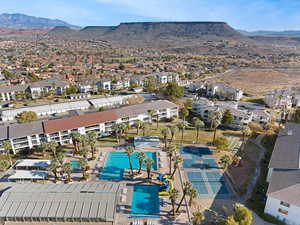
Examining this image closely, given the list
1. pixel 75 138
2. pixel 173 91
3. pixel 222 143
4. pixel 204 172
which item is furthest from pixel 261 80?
pixel 75 138

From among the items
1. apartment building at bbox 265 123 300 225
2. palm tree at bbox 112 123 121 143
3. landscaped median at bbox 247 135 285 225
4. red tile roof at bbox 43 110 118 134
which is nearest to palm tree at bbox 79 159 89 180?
palm tree at bbox 112 123 121 143

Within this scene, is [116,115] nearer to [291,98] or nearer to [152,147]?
[152,147]

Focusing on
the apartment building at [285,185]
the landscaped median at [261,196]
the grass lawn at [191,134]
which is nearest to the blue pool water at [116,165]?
the grass lawn at [191,134]

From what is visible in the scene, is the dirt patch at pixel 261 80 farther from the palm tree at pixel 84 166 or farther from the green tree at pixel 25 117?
the green tree at pixel 25 117

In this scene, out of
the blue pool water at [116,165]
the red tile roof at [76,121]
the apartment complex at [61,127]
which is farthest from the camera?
the red tile roof at [76,121]

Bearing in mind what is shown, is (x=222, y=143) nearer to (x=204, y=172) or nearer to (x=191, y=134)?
(x=204, y=172)

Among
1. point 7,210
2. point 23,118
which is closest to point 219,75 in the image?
point 23,118

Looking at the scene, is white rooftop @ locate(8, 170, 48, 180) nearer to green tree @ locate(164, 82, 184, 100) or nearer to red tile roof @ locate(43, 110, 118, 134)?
red tile roof @ locate(43, 110, 118, 134)
